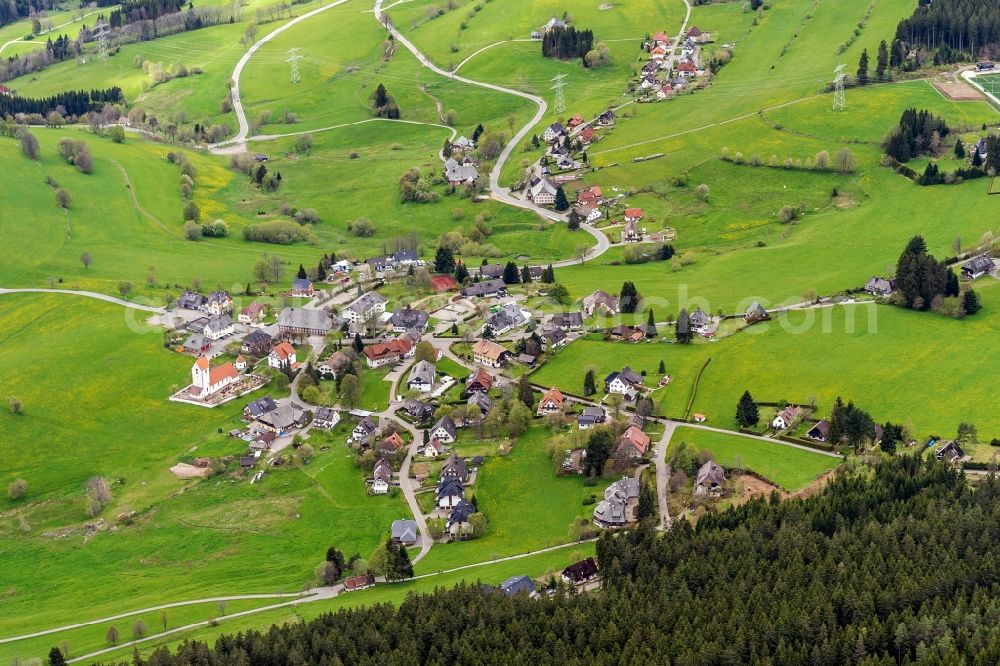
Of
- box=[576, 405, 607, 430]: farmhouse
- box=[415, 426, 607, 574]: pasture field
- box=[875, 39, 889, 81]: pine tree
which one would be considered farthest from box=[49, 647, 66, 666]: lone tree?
box=[875, 39, 889, 81]: pine tree

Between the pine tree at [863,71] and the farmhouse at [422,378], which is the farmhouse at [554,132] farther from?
the farmhouse at [422,378]

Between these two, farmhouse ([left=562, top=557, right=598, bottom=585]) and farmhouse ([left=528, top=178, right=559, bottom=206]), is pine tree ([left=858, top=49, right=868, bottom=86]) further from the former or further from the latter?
farmhouse ([left=562, top=557, right=598, bottom=585])

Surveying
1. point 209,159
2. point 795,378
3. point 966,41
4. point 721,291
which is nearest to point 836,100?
point 966,41

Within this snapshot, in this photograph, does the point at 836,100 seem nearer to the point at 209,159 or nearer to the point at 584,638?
the point at 209,159

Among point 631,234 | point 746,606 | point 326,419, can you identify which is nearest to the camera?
point 746,606

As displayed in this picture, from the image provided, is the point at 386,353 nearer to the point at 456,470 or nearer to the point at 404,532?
the point at 456,470

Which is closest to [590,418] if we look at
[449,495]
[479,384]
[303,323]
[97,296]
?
[479,384]
